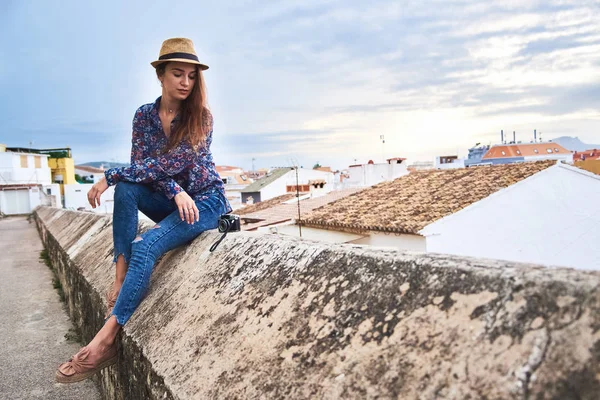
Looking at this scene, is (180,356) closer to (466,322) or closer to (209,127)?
(466,322)

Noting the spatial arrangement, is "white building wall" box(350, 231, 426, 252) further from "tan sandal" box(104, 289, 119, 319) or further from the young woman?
"tan sandal" box(104, 289, 119, 319)

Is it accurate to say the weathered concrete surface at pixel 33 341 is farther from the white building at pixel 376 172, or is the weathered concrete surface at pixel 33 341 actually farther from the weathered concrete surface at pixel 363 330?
the white building at pixel 376 172

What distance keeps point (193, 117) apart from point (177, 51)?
0.32 meters

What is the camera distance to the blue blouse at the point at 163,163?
7.72ft

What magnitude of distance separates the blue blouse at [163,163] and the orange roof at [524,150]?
203 feet

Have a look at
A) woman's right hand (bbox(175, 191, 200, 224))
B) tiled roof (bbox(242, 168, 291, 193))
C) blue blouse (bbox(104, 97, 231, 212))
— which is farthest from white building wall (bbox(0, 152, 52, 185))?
woman's right hand (bbox(175, 191, 200, 224))

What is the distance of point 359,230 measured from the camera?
1116 cm

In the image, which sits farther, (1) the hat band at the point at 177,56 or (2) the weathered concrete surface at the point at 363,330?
(1) the hat band at the point at 177,56

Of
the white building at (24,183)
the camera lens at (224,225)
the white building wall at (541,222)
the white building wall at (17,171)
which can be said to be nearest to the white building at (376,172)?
the white building wall at (541,222)

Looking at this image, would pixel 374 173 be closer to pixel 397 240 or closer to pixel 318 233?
pixel 318 233

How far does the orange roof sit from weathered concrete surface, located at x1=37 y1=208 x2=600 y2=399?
62.5 metres

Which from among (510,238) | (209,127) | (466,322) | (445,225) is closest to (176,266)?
(209,127)

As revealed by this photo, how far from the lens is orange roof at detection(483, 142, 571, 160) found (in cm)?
5872

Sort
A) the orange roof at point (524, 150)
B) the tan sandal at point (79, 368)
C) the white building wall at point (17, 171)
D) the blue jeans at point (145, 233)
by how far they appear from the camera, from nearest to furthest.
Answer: the tan sandal at point (79, 368) → the blue jeans at point (145, 233) → the white building wall at point (17, 171) → the orange roof at point (524, 150)
